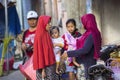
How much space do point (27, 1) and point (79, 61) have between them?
13031 millimetres

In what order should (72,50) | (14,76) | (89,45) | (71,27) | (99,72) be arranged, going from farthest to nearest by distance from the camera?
(14,76) < (71,27) < (72,50) < (89,45) < (99,72)

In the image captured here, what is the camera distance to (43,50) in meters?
6.27

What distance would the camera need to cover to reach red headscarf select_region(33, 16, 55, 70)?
6.24 metres

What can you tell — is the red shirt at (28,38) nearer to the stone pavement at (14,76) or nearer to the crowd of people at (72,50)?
the crowd of people at (72,50)

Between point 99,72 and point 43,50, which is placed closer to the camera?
point 99,72

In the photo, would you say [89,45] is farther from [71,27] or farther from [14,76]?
[14,76]

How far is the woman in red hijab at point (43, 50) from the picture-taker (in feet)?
20.5

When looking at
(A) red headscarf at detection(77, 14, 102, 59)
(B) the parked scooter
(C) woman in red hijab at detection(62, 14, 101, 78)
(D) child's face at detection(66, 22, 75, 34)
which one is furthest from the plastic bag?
(B) the parked scooter

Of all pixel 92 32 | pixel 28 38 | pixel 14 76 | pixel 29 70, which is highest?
pixel 92 32

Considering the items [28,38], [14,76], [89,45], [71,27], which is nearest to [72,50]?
[89,45]

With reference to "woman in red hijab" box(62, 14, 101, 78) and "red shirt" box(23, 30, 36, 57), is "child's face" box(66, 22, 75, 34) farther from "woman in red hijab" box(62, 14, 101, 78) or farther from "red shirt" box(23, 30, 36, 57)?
"woman in red hijab" box(62, 14, 101, 78)

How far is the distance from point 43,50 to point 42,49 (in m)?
0.02

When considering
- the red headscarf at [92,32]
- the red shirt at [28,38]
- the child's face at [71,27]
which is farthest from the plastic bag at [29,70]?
the red headscarf at [92,32]

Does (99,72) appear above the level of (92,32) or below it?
below
